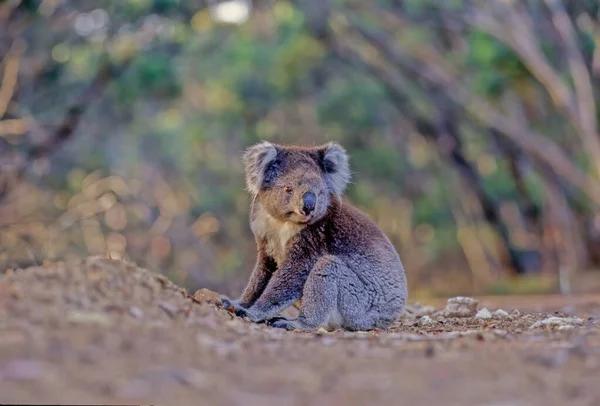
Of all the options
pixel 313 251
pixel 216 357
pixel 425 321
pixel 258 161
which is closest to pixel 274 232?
pixel 313 251

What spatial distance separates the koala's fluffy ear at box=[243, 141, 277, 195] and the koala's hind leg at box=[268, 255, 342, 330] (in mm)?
1003

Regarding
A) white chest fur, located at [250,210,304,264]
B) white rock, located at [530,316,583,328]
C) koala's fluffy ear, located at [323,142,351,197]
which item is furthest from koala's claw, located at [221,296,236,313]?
white rock, located at [530,316,583,328]

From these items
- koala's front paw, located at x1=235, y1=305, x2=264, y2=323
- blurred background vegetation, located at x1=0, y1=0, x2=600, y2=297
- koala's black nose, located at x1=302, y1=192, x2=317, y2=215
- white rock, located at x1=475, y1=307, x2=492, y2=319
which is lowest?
white rock, located at x1=475, y1=307, x2=492, y2=319

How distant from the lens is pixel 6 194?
1764cm

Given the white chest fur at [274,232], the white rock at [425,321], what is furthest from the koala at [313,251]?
the white rock at [425,321]

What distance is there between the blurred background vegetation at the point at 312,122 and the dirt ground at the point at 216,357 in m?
5.09

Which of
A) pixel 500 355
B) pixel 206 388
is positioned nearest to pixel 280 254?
pixel 500 355

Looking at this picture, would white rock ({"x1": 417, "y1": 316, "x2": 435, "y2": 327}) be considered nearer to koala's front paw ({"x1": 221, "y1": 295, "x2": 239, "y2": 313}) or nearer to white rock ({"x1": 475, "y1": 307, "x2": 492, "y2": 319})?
white rock ({"x1": 475, "y1": 307, "x2": 492, "y2": 319})

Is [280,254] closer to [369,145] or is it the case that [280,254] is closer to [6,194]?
[6,194]

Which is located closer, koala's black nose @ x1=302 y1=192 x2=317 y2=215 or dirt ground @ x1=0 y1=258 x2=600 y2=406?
dirt ground @ x1=0 y1=258 x2=600 y2=406

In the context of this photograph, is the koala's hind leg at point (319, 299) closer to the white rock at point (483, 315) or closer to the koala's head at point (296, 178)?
the koala's head at point (296, 178)

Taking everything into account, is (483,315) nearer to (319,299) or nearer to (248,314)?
(319,299)

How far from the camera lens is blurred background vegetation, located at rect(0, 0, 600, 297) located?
18.9m

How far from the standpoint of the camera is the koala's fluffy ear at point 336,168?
7.78m
